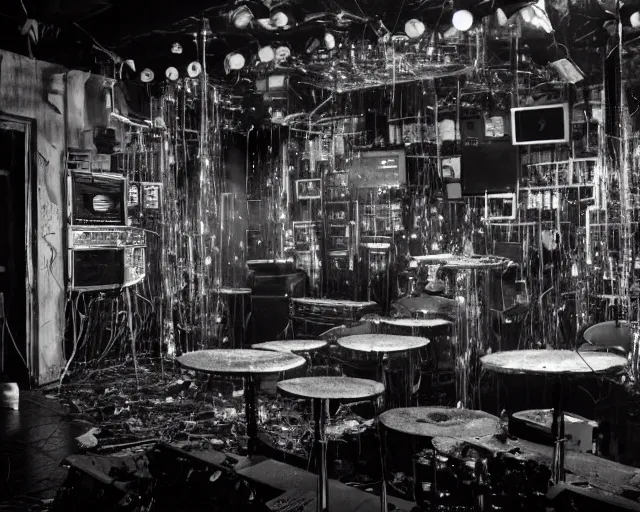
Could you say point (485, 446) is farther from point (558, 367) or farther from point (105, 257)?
point (105, 257)

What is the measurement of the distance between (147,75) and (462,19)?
11.7 ft

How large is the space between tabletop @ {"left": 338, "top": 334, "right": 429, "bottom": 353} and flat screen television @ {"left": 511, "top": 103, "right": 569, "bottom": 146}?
122 inches

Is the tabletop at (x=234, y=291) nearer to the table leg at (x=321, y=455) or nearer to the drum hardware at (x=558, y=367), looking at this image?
the table leg at (x=321, y=455)

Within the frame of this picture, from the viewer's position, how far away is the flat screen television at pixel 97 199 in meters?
6.18

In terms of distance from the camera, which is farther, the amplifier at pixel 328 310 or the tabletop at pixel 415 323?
the amplifier at pixel 328 310

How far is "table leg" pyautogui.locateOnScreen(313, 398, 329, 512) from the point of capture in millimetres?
2775

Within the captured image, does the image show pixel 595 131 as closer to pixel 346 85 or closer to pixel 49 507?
pixel 346 85

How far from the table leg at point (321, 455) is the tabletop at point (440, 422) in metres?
0.30

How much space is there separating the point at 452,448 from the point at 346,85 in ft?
18.3

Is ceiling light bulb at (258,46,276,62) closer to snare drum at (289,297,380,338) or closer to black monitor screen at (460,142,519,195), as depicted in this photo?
black monitor screen at (460,142,519,195)

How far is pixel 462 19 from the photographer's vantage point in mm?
4742

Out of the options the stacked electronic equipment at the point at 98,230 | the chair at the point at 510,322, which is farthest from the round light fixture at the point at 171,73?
the chair at the point at 510,322

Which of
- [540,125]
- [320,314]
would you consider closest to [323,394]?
[320,314]

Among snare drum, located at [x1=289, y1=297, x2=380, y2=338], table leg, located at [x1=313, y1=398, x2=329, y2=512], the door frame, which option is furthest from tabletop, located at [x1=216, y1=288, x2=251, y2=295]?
table leg, located at [x1=313, y1=398, x2=329, y2=512]
